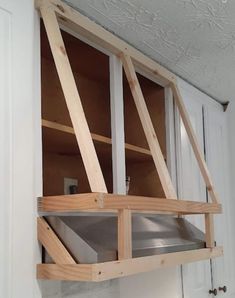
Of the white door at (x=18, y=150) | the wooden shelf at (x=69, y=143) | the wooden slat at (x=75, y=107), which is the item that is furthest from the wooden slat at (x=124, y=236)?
the wooden shelf at (x=69, y=143)

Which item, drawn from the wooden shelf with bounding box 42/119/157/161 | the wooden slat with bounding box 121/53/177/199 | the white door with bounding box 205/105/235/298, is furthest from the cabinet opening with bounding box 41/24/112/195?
the white door with bounding box 205/105/235/298

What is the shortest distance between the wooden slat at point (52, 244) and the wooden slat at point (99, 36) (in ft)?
2.28

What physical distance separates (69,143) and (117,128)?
205 millimetres

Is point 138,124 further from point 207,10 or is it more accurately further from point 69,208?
point 69,208

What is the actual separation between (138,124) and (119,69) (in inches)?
16.1

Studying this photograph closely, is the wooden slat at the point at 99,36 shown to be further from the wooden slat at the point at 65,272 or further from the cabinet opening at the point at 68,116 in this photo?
the wooden slat at the point at 65,272

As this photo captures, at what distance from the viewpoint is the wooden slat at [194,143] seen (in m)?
2.16

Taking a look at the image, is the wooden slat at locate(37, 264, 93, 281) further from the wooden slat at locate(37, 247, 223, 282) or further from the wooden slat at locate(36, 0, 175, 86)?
the wooden slat at locate(36, 0, 175, 86)

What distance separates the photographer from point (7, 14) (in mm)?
1280

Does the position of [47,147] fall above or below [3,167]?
above

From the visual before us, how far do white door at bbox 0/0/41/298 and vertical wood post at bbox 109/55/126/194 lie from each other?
0.43 meters

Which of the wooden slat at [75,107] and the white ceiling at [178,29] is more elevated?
the white ceiling at [178,29]

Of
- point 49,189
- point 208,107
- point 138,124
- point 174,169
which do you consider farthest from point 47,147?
point 208,107

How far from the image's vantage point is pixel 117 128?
173 centimetres
